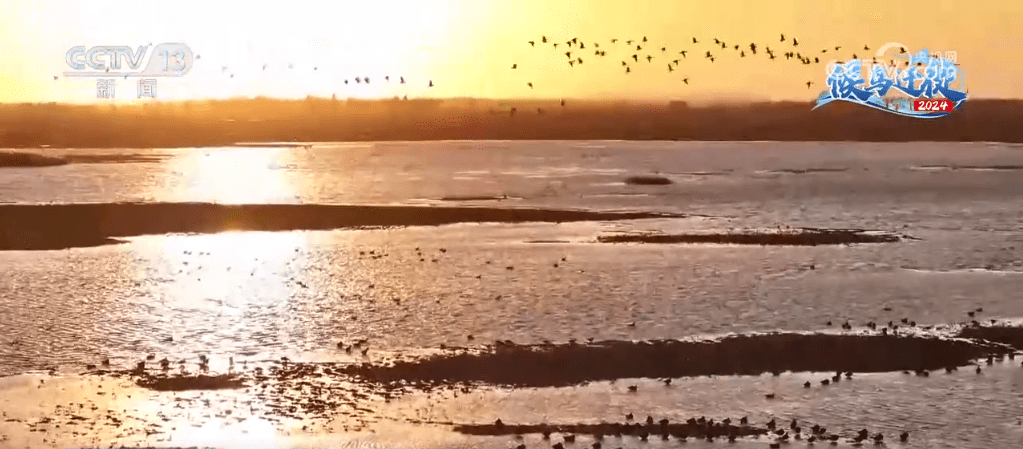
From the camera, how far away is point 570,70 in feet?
8.14

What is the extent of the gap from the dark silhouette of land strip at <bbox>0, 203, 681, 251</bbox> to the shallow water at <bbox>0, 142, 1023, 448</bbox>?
0.09 feet

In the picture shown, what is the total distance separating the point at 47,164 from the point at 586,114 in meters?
1.64

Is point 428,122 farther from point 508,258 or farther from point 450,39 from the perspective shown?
point 508,258

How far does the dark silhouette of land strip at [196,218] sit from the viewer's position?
8.21 feet

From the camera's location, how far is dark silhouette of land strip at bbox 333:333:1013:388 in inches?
93.0

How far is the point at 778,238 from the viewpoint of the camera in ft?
8.23

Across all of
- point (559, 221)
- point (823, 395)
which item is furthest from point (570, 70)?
point (823, 395)

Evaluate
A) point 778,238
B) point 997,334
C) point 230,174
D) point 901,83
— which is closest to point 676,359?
point 778,238

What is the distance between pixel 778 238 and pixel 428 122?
1106 millimetres

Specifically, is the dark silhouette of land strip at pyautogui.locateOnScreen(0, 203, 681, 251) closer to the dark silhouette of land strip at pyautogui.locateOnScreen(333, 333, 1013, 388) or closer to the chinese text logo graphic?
the dark silhouette of land strip at pyautogui.locateOnScreen(333, 333, 1013, 388)

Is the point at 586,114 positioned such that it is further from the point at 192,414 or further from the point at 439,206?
the point at 192,414

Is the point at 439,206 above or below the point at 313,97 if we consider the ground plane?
below

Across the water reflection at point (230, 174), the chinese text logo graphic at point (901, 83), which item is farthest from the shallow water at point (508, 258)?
the chinese text logo graphic at point (901, 83)

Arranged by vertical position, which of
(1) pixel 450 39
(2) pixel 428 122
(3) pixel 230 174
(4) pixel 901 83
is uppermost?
(1) pixel 450 39
